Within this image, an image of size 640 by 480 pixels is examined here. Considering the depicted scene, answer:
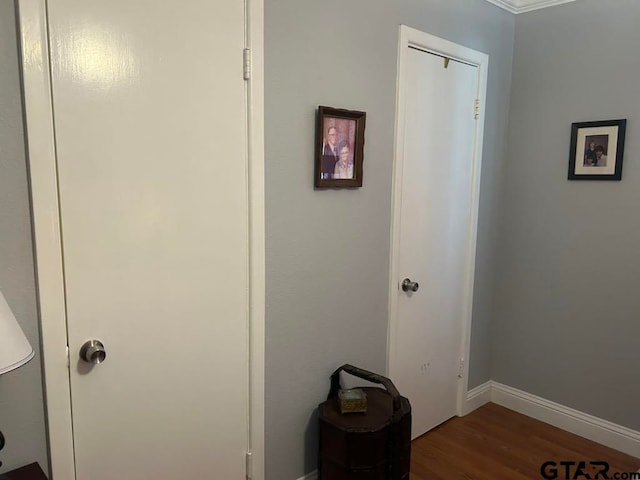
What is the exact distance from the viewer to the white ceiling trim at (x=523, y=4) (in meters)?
2.68

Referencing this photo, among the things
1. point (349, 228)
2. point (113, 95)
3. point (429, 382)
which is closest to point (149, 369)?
point (113, 95)

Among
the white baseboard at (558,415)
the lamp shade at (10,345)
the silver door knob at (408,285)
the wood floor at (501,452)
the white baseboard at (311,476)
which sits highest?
the lamp shade at (10,345)

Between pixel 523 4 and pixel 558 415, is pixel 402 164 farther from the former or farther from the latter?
pixel 558 415

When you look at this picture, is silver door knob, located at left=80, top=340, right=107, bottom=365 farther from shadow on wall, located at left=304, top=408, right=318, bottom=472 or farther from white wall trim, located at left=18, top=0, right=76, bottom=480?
shadow on wall, located at left=304, top=408, right=318, bottom=472

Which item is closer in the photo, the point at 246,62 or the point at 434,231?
the point at 246,62

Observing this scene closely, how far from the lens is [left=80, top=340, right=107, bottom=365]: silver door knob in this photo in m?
1.39

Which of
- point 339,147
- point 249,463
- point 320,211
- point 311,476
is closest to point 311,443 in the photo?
point 311,476

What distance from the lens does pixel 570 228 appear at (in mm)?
2719

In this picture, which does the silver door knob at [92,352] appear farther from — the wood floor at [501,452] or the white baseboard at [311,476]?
the wood floor at [501,452]

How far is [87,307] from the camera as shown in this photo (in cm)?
139

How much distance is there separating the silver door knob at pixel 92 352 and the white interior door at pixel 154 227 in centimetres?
2

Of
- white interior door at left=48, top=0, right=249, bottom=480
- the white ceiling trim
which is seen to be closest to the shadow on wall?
white interior door at left=48, top=0, right=249, bottom=480

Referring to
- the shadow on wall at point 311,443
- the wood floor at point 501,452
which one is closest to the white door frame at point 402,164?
the wood floor at point 501,452

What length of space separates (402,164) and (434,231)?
454mm
